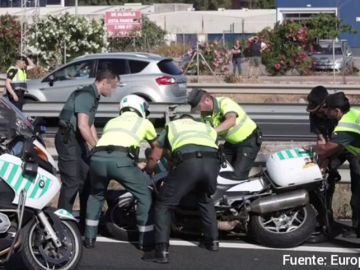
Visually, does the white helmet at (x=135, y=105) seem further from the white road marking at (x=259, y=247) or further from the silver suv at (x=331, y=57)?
the silver suv at (x=331, y=57)

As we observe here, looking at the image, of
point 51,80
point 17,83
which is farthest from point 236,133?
point 51,80

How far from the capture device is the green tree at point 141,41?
3719 centimetres

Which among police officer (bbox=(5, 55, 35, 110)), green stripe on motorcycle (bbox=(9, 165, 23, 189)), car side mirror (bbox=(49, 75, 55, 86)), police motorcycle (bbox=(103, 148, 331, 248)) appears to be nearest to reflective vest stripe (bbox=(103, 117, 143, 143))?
police motorcycle (bbox=(103, 148, 331, 248))

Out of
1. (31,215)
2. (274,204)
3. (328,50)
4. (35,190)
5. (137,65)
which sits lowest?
(274,204)

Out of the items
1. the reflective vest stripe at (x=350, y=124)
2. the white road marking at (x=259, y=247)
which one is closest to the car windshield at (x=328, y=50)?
the reflective vest stripe at (x=350, y=124)

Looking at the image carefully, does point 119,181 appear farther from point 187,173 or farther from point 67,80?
point 67,80

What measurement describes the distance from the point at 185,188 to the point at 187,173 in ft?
0.49

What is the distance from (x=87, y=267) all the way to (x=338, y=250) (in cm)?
243

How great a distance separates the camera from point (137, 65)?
18.9 m

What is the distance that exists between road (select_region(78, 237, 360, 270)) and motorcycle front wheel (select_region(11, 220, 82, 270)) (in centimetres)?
33

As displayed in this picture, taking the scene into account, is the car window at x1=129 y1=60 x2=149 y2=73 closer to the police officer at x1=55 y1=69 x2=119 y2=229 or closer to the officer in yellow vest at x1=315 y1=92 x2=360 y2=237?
the police officer at x1=55 y1=69 x2=119 y2=229

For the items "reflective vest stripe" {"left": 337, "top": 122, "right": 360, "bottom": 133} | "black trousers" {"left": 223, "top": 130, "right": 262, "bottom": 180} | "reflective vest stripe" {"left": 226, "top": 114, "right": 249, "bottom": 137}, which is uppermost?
"reflective vest stripe" {"left": 337, "top": 122, "right": 360, "bottom": 133}

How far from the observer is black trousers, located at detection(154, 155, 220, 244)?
7.58 m

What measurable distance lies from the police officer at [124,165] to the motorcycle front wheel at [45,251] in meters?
0.86
